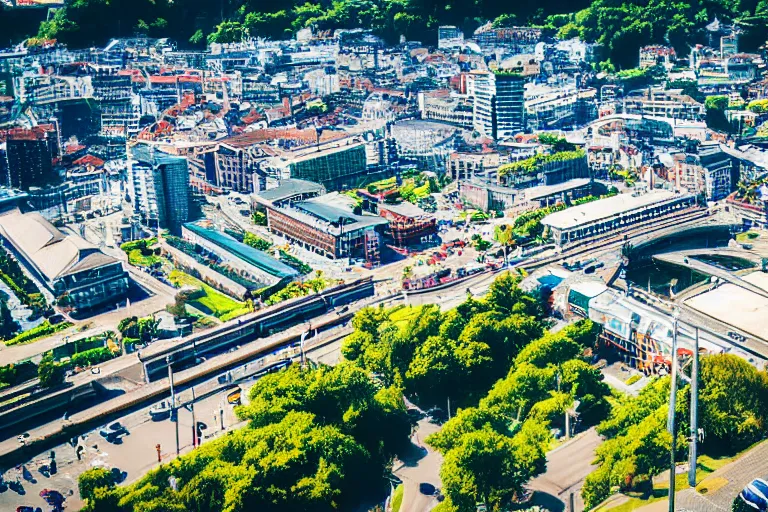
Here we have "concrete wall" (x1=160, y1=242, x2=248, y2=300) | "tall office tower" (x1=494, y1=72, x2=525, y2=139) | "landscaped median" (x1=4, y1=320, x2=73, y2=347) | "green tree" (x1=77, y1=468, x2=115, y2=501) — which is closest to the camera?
"green tree" (x1=77, y1=468, x2=115, y2=501)

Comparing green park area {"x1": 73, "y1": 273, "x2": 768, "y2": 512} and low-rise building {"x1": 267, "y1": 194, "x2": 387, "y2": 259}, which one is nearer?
green park area {"x1": 73, "y1": 273, "x2": 768, "y2": 512}

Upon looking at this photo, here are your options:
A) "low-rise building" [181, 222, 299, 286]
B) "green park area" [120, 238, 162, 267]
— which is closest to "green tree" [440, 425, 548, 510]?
"low-rise building" [181, 222, 299, 286]

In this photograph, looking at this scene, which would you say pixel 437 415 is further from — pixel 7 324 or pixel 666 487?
pixel 7 324

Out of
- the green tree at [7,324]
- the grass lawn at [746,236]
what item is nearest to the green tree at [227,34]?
the green tree at [7,324]

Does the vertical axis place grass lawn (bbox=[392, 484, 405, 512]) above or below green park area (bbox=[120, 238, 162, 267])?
below

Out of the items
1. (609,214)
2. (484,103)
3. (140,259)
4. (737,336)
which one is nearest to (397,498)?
(737,336)

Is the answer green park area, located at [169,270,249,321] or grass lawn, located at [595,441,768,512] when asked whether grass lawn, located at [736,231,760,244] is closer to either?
grass lawn, located at [595,441,768,512]

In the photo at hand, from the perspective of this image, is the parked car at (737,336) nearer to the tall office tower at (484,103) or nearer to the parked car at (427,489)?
the parked car at (427,489)
